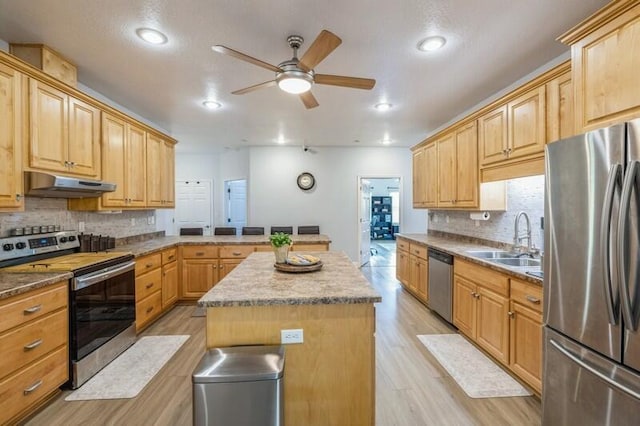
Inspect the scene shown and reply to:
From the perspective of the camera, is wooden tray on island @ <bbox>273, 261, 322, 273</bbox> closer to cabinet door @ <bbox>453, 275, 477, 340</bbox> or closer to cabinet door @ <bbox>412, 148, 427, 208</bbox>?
cabinet door @ <bbox>453, 275, 477, 340</bbox>

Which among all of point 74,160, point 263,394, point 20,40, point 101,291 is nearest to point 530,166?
point 263,394

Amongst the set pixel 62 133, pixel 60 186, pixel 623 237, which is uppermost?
pixel 62 133

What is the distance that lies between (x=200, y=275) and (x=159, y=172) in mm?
Result: 1571

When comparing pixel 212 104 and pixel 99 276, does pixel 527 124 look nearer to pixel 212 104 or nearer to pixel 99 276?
pixel 212 104

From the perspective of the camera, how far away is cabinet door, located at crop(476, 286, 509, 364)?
249cm

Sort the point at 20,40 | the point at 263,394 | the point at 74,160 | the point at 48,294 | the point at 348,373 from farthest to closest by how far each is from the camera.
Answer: the point at 74,160
the point at 20,40
the point at 48,294
the point at 348,373
the point at 263,394

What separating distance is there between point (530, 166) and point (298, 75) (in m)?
2.11

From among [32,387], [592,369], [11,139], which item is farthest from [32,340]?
[592,369]

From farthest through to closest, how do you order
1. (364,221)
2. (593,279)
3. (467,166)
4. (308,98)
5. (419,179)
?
1. (364,221)
2. (419,179)
3. (467,166)
4. (308,98)
5. (593,279)

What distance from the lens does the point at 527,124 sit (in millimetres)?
2637

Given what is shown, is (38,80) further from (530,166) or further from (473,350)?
(473,350)

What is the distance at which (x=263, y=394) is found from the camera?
1.31m

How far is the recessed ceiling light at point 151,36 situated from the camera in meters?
2.27

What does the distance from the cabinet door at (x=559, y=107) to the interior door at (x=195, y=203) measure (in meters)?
6.76
